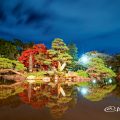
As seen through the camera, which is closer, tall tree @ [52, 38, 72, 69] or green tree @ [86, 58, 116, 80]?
green tree @ [86, 58, 116, 80]

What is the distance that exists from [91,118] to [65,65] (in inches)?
823

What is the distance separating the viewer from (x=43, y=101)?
12.2 m

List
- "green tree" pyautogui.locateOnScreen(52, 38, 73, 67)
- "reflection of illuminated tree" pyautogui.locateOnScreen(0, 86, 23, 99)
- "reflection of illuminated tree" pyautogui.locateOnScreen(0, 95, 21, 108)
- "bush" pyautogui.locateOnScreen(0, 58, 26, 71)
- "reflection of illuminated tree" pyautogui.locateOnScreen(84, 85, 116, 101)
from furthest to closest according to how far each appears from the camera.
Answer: "green tree" pyautogui.locateOnScreen(52, 38, 73, 67) < "bush" pyautogui.locateOnScreen(0, 58, 26, 71) < "reflection of illuminated tree" pyautogui.locateOnScreen(0, 86, 23, 99) < "reflection of illuminated tree" pyautogui.locateOnScreen(84, 85, 116, 101) < "reflection of illuminated tree" pyautogui.locateOnScreen(0, 95, 21, 108)

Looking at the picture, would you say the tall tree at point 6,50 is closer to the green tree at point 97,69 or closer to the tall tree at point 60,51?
the tall tree at point 60,51

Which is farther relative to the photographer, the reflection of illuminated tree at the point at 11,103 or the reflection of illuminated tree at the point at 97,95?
the reflection of illuminated tree at the point at 97,95

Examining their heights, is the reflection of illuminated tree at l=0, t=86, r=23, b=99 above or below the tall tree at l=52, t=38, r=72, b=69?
below

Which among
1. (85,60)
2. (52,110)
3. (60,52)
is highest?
(60,52)

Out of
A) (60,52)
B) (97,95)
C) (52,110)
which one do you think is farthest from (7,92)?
(60,52)

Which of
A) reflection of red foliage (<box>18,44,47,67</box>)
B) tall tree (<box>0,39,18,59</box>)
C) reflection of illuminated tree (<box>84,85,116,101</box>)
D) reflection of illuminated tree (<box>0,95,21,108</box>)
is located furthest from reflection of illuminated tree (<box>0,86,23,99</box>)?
tall tree (<box>0,39,18,59</box>)

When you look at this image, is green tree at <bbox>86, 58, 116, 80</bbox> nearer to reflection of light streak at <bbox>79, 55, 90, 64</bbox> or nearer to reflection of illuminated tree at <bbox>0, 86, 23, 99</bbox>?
reflection of light streak at <bbox>79, 55, 90, 64</bbox>

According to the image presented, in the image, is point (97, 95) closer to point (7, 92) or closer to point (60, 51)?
point (7, 92)

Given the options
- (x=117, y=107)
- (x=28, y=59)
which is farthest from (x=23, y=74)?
(x=117, y=107)

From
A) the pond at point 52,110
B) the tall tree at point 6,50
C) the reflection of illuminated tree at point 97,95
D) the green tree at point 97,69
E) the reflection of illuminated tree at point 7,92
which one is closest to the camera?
the pond at point 52,110

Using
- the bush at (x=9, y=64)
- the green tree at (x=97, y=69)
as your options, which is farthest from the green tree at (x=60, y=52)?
the bush at (x=9, y=64)
